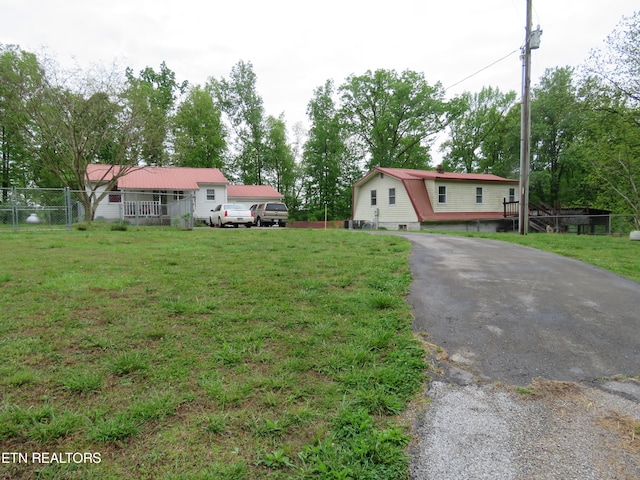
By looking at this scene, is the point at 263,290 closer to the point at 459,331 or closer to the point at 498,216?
the point at 459,331

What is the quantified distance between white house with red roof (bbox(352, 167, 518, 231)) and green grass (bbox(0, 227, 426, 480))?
17.0 m

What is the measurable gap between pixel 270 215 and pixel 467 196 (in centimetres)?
1257

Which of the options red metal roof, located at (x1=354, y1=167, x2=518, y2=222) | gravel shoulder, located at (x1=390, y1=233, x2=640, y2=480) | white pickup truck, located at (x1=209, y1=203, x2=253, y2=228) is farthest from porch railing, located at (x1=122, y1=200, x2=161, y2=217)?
gravel shoulder, located at (x1=390, y1=233, x2=640, y2=480)

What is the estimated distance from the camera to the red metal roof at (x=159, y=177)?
24734mm

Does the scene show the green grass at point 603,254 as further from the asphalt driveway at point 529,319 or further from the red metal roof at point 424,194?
the red metal roof at point 424,194

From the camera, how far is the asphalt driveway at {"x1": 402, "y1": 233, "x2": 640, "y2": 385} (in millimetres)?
3025

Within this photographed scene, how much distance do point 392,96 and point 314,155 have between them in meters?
9.41

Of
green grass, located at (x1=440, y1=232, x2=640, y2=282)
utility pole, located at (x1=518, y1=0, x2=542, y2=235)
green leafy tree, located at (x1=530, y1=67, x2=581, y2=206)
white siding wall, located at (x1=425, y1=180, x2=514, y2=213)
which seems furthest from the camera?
green leafy tree, located at (x1=530, y1=67, x2=581, y2=206)

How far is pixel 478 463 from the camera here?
191 cm

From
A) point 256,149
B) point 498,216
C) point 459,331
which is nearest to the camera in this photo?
point 459,331

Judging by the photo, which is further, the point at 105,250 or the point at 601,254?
the point at 601,254

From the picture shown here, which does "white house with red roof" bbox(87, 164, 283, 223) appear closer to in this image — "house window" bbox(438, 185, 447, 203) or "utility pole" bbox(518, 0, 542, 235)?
"house window" bbox(438, 185, 447, 203)

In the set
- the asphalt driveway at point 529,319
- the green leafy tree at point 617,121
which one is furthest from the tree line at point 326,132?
the asphalt driveway at point 529,319

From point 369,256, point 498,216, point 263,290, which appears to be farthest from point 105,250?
point 498,216
